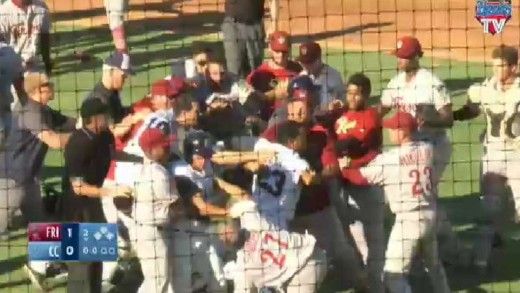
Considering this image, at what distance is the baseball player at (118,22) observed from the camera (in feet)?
42.2

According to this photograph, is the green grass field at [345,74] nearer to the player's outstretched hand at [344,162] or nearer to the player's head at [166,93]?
the player's outstretched hand at [344,162]

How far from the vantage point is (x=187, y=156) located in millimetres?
7645

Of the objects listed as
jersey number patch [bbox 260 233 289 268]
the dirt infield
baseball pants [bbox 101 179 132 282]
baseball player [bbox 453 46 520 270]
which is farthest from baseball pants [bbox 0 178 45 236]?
the dirt infield

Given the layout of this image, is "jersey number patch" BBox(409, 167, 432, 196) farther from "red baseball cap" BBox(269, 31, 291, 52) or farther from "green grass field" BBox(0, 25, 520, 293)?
"red baseball cap" BBox(269, 31, 291, 52)

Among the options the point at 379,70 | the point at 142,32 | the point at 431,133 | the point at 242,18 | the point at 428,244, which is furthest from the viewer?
the point at 142,32

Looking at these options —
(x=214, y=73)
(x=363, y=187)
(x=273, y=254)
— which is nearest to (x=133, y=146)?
(x=273, y=254)

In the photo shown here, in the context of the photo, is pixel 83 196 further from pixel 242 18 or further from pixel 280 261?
pixel 242 18

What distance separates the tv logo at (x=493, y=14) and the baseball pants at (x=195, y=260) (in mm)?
6955

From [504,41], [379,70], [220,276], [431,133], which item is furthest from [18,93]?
[504,41]

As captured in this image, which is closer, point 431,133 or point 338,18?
point 431,133

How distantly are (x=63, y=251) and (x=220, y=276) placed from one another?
834mm

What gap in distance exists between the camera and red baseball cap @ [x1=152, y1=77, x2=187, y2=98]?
7824 millimetres

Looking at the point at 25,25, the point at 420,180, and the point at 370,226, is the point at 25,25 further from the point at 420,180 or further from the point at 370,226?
the point at 420,180
